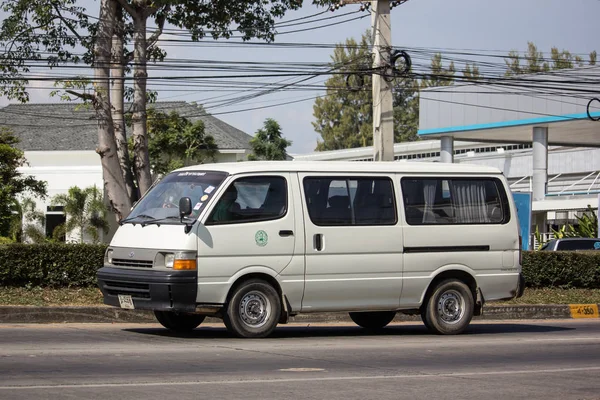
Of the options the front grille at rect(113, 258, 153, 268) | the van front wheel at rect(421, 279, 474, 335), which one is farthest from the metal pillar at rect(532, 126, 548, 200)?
the front grille at rect(113, 258, 153, 268)

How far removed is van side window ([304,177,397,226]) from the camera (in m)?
12.6

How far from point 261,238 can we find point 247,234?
203 millimetres

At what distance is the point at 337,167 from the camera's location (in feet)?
42.4

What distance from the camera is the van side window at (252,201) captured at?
11984mm

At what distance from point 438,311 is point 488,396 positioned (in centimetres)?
531

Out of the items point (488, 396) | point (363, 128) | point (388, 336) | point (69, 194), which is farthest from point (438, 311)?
point (363, 128)

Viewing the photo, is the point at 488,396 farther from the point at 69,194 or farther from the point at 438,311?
the point at 69,194

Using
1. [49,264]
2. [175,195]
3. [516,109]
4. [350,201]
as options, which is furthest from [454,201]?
[516,109]

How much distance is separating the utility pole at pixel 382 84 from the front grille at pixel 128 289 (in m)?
11.1

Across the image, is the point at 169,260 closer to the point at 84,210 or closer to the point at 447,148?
the point at 84,210

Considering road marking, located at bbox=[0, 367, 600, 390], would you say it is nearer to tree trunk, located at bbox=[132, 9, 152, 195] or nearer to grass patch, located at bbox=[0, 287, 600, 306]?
grass patch, located at bbox=[0, 287, 600, 306]

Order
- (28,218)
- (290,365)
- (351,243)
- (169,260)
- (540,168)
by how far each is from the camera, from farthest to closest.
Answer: (540,168) → (28,218) → (351,243) → (169,260) → (290,365)

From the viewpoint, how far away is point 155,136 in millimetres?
47156

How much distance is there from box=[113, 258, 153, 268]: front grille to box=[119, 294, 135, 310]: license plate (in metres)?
0.41
